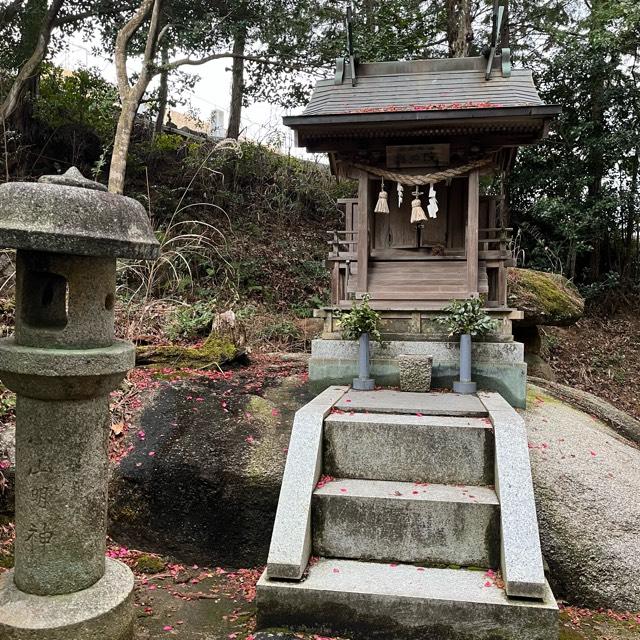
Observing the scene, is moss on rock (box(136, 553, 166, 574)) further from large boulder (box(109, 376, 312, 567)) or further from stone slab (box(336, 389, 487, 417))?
stone slab (box(336, 389, 487, 417))

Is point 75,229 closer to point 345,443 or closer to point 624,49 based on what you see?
point 345,443

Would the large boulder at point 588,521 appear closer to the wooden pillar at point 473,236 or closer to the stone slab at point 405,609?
the stone slab at point 405,609

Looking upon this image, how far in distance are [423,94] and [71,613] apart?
6138 millimetres

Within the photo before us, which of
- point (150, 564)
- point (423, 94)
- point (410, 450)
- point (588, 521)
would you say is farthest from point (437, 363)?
point (150, 564)

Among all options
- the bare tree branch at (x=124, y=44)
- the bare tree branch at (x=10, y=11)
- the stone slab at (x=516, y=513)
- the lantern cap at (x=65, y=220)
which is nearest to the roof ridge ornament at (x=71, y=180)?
the lantern cap at (x=65, y=220)

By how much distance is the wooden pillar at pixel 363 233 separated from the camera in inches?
251

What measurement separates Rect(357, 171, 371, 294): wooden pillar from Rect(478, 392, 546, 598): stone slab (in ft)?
8.85

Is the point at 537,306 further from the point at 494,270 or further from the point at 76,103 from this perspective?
the point at 76,103

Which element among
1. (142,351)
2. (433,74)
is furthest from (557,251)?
(142,351)

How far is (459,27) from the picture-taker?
11.1 m

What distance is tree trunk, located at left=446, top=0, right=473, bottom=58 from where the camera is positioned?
10.9 m

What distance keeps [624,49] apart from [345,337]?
10.9 meters

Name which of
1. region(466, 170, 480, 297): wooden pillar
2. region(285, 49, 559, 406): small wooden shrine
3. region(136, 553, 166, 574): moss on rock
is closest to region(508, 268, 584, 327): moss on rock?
region(285, 49, 559, 406): small wooden shrine

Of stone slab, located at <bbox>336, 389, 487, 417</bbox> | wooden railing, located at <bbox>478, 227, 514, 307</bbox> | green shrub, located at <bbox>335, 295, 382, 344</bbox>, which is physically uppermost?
wooden railing, located at <bbox>478, 227, 514, 307</bbox>
